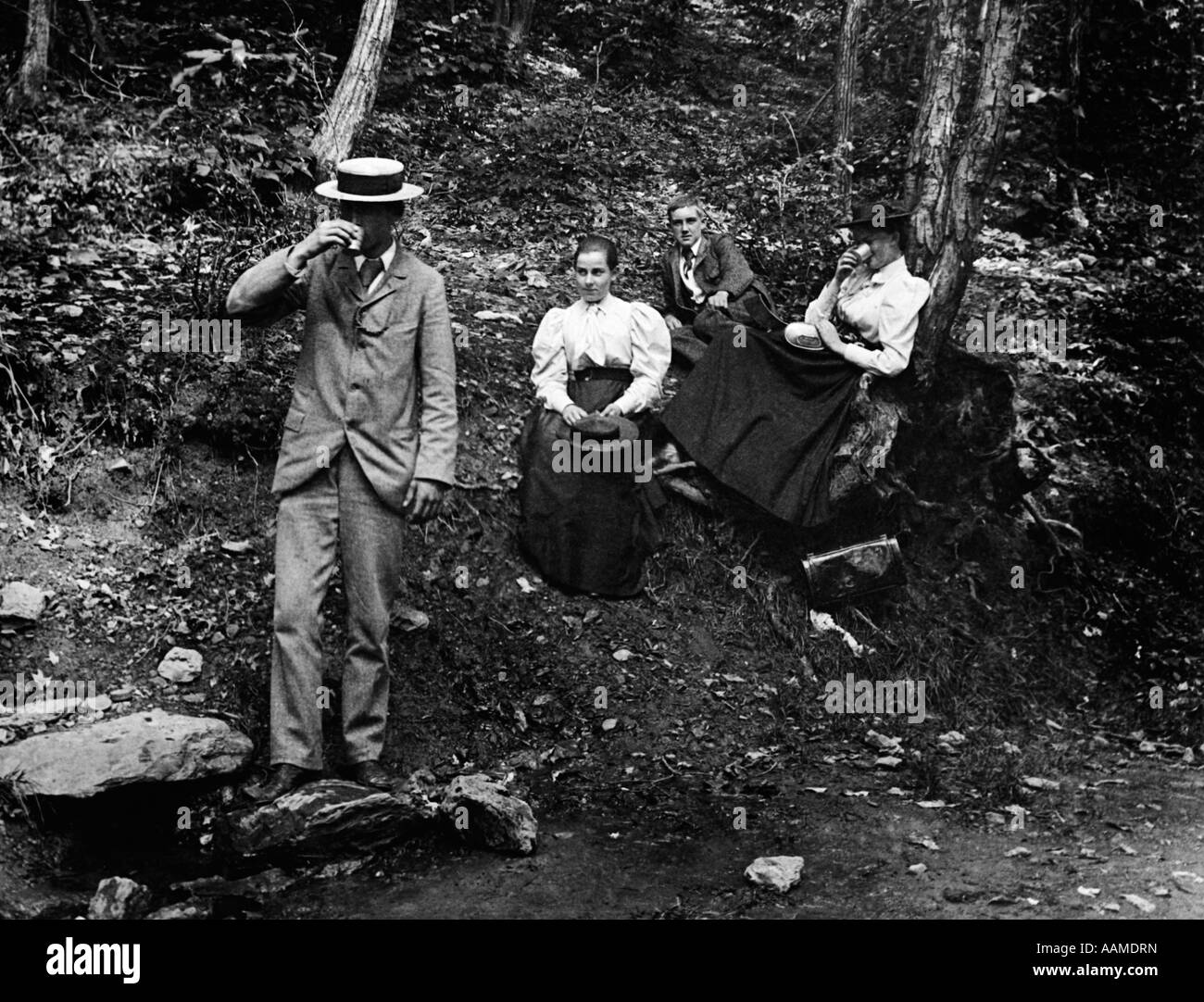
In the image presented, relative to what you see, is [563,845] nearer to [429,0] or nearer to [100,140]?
[100,140]

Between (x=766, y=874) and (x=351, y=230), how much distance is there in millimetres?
2825

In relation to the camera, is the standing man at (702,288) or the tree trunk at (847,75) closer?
the standing man at (702,288)

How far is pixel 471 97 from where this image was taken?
1007 cm

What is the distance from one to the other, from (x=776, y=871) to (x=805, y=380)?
10.1 ft

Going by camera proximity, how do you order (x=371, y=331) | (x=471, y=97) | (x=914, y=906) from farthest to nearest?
(x=471, y=97), (x=371, y=331), (x=914, y=906)

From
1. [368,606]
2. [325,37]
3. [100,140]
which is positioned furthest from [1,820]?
[325,37]

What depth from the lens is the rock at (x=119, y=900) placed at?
3.72 m

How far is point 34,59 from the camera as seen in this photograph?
7742mm

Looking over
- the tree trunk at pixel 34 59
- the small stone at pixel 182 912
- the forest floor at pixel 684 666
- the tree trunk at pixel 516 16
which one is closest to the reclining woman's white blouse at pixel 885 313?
the forest floor at pixel 684 666

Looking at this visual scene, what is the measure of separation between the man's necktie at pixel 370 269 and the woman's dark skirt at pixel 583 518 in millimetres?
1734

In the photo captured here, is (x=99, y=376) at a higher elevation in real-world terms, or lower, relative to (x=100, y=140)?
lower

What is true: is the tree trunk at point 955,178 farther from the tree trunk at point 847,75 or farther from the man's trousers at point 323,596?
the man's trousers at point 323,596

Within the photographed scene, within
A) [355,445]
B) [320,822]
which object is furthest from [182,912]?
[355,445]

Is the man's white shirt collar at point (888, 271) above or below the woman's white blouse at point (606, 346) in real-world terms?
above
